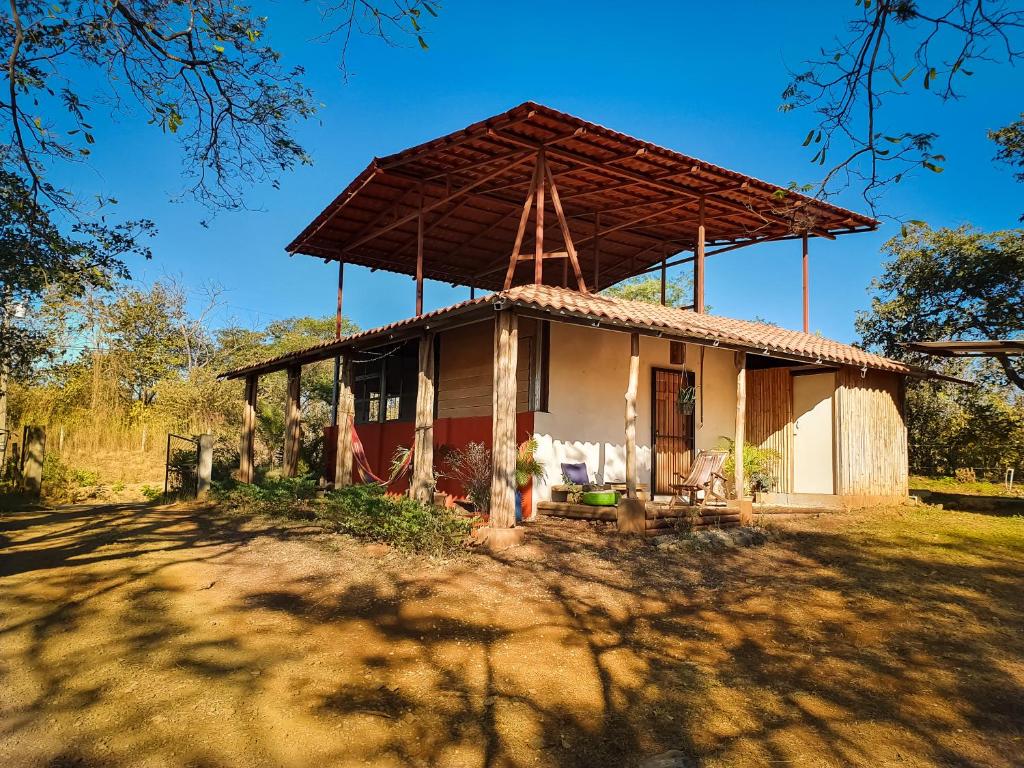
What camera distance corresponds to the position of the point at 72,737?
3.50 meters

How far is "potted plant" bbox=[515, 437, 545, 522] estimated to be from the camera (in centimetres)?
897

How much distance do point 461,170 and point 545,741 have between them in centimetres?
841

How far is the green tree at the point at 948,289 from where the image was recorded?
15.4 meters

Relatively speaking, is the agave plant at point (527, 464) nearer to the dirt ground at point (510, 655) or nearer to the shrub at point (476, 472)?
the shrub at point (476, 472)

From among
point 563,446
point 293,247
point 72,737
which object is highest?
point 293,247

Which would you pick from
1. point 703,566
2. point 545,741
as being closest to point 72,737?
point 545,741

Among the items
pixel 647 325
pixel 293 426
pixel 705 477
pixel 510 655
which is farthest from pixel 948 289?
pixel 510 655

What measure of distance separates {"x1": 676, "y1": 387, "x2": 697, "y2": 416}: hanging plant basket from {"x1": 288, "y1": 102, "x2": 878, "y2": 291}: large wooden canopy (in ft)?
9.05

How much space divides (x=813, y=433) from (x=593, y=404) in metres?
4.32

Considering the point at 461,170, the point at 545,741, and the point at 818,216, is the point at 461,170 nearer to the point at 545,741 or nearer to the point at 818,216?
the point at 818,216

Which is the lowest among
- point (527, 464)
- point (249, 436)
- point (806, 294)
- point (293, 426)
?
point (527, 464)

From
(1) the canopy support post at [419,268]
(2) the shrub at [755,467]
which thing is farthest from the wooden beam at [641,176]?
(2) the shrub at [755,467]

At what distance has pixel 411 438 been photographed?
40.1ft

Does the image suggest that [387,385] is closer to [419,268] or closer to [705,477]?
[419,268]
